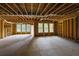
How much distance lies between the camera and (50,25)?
1505cm

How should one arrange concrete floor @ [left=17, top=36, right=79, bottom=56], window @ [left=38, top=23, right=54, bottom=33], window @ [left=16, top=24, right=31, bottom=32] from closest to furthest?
concrete floor @ [left=17, top=36, right=79, bottom=56] → window @ [left=38, top=23, right=54, bottom=33] → window @ [left=16, top=24, right=31, bottom=32]

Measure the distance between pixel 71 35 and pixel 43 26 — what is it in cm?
534

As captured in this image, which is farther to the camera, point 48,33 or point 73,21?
point 48,33

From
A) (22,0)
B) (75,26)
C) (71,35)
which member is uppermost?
(22,0)

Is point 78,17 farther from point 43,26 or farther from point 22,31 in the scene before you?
point 22,31

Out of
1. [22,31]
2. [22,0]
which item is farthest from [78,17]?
[22,31]

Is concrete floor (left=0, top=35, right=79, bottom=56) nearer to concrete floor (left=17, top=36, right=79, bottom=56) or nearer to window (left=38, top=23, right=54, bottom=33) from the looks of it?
concrete floor (left=17, top=36, right=79, bottom=56)

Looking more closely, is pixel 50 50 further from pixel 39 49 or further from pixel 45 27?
pixel 45 27

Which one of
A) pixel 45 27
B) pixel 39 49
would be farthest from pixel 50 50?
pixel 45 27

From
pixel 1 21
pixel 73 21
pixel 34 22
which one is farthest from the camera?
pixel 34 22

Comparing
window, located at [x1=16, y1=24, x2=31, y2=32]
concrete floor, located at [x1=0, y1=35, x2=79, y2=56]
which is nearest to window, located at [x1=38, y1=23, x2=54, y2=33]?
window, located at [x1=16, y1=24, x2=31, y2=32]

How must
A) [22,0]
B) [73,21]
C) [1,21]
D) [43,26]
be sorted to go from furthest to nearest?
[43,26], [1,21], [73,21], [22,0]

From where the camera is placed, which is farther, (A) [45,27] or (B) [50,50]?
(A) [45,27]

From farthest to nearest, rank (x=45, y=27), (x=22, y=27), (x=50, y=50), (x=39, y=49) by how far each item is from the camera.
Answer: (x=22, y=27)
(x=45, y=27)
(x=39, y=49)
(x=50, y=50)
